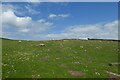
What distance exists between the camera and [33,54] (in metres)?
55.2

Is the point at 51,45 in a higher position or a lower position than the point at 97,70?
higher

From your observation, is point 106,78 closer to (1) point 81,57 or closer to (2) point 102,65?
(2) point 102,65

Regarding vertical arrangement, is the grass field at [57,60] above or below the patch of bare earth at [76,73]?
above

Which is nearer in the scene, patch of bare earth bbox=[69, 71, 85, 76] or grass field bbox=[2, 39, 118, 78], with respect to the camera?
grass field bbox=[2, 39, 118, 78]

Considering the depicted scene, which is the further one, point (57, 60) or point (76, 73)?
point (57, 60)

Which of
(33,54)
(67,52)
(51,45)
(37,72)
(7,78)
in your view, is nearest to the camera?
(7,78)

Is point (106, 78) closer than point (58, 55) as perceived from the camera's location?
Yes

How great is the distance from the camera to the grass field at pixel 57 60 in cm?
4291

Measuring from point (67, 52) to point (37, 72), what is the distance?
58.4 feet

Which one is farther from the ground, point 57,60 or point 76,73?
point 57,60

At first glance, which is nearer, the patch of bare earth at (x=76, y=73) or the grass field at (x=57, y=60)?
the grass field at (x=57, y=60)

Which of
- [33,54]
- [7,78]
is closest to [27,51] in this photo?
[33,54]

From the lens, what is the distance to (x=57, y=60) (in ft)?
169

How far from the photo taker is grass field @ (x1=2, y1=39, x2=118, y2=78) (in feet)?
141
